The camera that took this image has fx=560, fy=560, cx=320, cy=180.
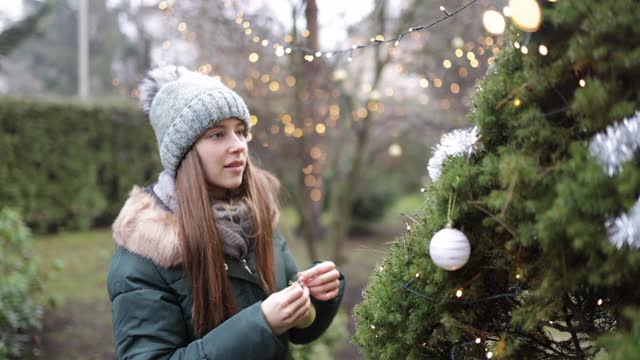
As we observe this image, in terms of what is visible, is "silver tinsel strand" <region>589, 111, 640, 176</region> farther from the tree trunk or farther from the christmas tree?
the tree trunk

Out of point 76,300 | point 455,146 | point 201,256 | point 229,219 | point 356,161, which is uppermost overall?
point 356,161

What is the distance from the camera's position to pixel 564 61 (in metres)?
1.11

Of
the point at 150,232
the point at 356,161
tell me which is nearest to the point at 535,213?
the point at 150,232

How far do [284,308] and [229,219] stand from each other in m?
0.47

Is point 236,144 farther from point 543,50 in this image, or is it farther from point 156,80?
point 543,50

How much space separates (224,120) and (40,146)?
31.9ft

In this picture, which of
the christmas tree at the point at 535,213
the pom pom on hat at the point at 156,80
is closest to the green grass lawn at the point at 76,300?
the pom pom on hat at the point at 156,80

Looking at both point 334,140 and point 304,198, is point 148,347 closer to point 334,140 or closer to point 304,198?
point 304,198

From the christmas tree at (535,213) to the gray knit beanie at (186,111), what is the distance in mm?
834

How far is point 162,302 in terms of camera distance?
1822 mm

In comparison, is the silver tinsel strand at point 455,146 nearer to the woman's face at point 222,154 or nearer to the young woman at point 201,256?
the young woman at point 201,256

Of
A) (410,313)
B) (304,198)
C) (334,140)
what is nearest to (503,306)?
(410,313)

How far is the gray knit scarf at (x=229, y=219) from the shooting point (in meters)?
2.00

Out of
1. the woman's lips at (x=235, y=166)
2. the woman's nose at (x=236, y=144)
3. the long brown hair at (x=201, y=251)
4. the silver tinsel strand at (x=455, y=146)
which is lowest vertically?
the long brown hair at (x=201, y=251)
